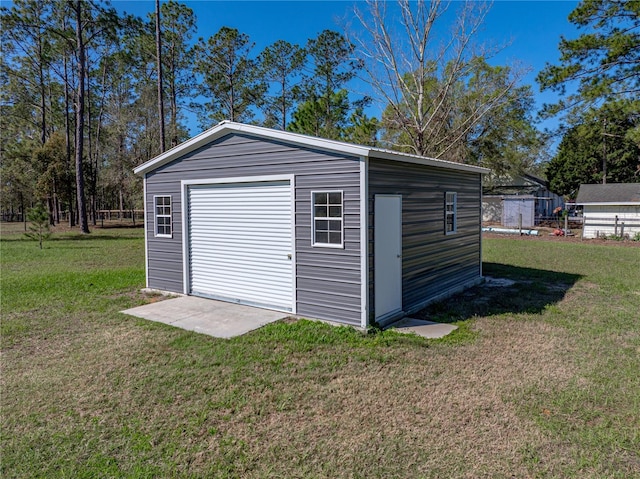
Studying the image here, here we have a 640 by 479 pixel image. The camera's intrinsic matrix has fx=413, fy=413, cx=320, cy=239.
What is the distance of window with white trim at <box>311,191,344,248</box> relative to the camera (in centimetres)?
591

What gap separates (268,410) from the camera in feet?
11.9

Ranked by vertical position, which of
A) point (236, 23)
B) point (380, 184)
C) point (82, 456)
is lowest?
Answer: point (82, 456)

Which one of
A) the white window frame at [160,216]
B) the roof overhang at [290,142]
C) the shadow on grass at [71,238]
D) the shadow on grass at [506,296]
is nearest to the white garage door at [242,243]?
the white window frame at [160,216]

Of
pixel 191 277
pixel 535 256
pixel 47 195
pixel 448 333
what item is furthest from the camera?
pixel 47 195

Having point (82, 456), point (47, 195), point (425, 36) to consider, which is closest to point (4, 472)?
point (82, 456)

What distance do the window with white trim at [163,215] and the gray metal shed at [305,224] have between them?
0.02 m

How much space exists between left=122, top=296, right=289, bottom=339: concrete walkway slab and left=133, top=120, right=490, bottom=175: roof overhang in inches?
106

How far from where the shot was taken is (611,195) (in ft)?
67.3

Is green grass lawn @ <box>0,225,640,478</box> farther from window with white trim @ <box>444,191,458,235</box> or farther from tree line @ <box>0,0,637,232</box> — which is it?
tree line @ <box>0,0,637,232</box>

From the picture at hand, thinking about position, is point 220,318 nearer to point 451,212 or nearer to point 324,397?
point 324,397

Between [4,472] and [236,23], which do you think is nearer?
[4,472]

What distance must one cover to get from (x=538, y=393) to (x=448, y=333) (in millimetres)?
1806

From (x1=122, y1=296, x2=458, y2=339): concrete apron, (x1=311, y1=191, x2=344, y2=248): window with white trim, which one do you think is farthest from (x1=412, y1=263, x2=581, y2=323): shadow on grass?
(x1=311, y1=191, x2=344, y2=248): window with white trim

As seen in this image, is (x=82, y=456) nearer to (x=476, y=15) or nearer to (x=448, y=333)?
(x=448, y=333)
